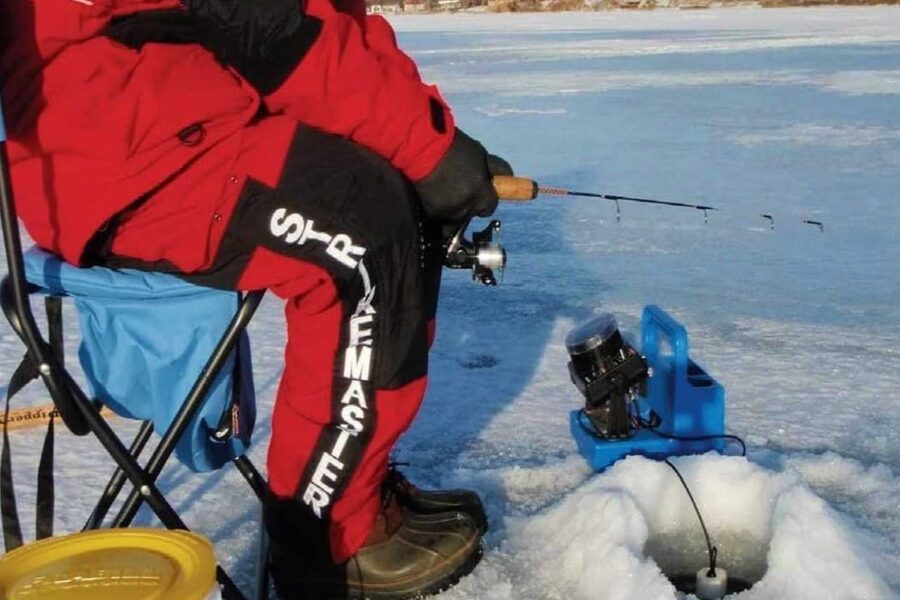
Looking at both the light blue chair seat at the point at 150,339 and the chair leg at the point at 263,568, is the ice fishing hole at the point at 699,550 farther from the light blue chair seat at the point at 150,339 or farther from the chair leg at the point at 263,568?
the light blue chair seat at the point at 150,339

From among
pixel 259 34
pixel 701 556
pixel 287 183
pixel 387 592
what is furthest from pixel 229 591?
pixel 701 556

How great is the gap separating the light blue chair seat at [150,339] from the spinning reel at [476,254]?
0.42m

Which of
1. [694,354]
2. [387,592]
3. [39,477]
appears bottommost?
[694,354]

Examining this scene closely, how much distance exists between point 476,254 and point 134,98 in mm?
708

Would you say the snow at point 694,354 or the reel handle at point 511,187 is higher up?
the reel handle at point 511,187

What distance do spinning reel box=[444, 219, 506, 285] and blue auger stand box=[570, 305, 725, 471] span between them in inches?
20.6

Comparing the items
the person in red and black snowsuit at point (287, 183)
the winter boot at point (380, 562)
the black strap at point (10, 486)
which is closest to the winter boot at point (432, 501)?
the winter boot at point (380, 562)

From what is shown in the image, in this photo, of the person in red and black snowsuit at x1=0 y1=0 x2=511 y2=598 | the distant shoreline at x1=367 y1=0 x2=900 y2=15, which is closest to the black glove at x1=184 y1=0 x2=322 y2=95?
the person in red and black snowsuit at x1=0 y1=0 x2=511 y2=598

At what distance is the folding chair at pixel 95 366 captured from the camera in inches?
62.7

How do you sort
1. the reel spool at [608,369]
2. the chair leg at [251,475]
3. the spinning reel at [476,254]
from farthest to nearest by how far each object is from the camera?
the reel spool at [608,369], the chair leg at [251,475], the spinning reel at [476,254]

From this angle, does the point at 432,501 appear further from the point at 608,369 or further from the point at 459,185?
the point at 459,185

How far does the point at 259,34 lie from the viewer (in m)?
1.59

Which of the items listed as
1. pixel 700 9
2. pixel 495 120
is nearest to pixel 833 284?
pixel 495 120

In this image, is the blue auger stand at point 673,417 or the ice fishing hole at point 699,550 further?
the blue auger stand at point 673,417
